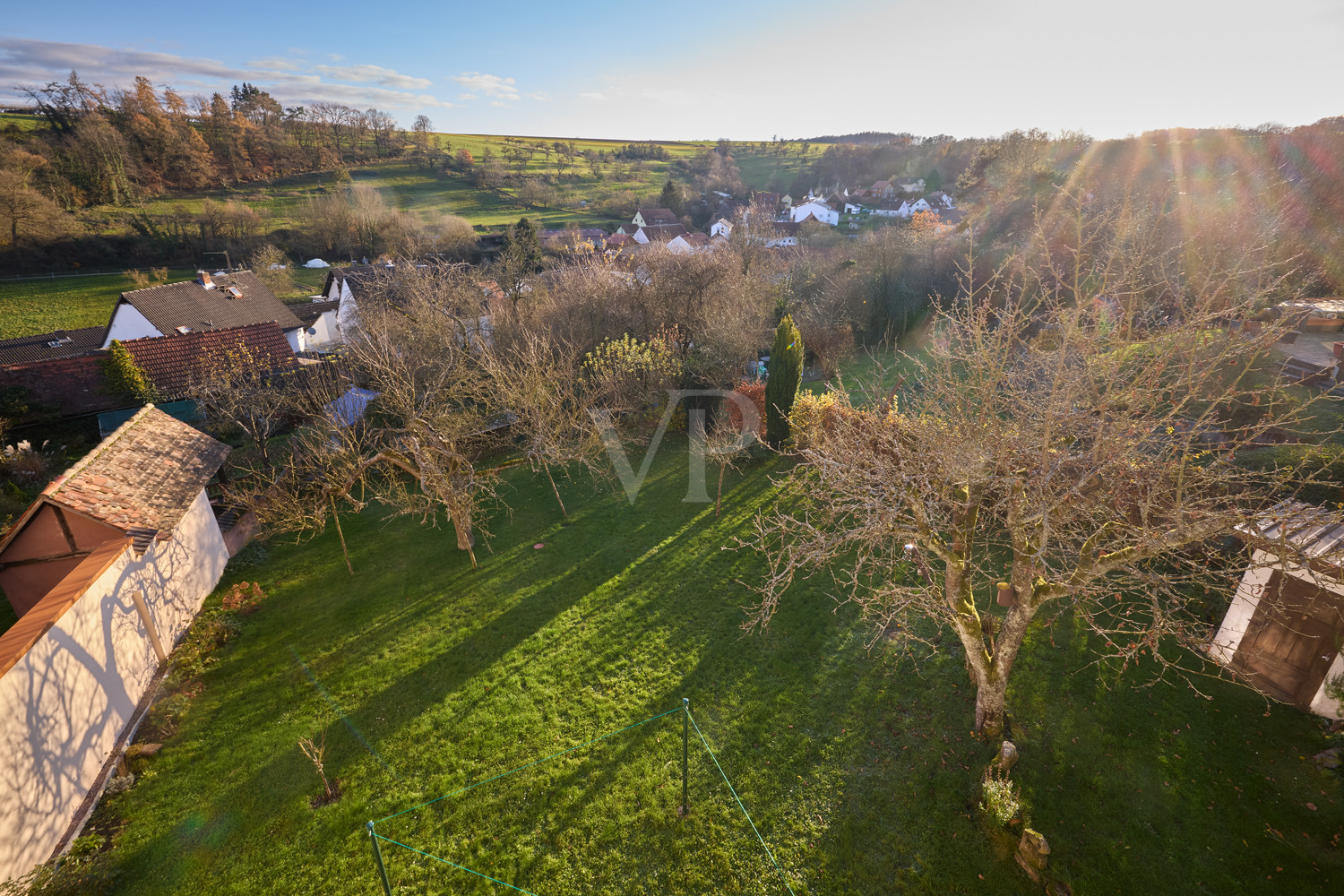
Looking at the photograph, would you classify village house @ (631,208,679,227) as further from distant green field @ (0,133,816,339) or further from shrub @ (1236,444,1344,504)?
shrub @ (1236,444,1344,504)

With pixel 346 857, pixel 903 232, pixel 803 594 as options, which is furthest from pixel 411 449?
pixel 903 232

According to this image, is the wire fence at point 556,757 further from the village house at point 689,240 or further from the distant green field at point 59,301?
the village house at point 689,240

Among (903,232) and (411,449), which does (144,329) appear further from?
(903,232)

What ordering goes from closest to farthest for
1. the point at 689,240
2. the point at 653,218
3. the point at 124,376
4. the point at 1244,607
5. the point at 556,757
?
the point at 556,757 < the point at 1244,607 < the point at 124,376 < the point at 689,240 < the point at 653,218

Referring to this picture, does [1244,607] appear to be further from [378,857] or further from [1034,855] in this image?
[378,857]

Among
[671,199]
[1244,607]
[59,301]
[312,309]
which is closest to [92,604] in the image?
[1244,607]

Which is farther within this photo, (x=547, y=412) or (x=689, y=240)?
(x=689, y=240)
